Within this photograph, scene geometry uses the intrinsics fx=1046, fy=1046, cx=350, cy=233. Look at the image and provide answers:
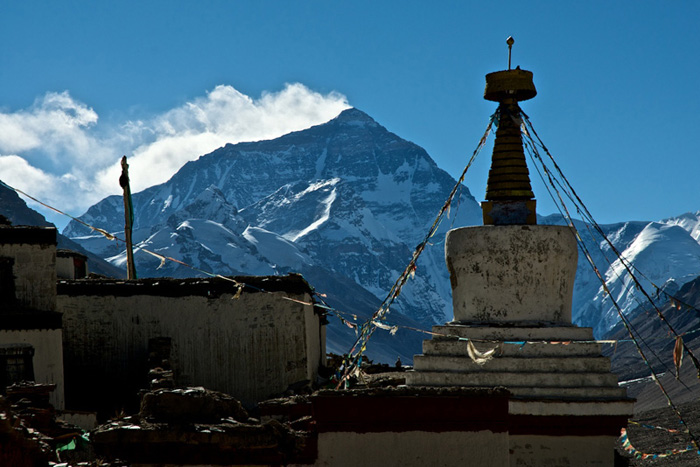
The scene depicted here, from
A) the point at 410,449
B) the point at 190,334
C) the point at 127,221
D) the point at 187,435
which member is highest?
the point at 127,221

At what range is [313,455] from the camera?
11445 millimetres

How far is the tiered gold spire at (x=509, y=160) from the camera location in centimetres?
1586

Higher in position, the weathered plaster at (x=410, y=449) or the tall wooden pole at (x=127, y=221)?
the tall wooden pole at (x=127, y=221)

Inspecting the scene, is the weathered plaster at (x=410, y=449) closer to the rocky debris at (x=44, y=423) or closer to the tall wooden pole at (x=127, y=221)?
the rocky debris at (x=44, y=423)

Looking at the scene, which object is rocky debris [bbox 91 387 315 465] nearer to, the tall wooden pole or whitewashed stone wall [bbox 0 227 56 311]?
whitewashed stone wall [bbox 0 227 56 311]

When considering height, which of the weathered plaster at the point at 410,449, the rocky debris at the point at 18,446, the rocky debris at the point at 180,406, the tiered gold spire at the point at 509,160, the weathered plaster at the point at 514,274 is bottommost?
the weathered plaster at the point at 410,449

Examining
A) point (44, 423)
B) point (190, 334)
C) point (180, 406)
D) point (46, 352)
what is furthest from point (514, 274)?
point (46, 352)

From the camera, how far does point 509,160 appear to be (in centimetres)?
1620

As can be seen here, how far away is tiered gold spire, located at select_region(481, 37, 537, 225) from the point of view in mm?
15859

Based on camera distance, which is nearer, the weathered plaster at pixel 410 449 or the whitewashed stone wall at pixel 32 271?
the weathered plaster at pixel 410 449

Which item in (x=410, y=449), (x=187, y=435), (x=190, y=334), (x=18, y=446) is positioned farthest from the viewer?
(x=190, y=334)

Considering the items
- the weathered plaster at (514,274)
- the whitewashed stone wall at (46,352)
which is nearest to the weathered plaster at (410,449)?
the weathered plaster at (514,274)

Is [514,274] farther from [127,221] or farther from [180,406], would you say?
[127,221]

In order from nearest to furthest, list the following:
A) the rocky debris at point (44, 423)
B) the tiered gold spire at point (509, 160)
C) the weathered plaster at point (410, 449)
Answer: the rocky debris at point (44, 423) < the weathered plaster at point (410, 449) < the tiered gold spire at point (509, 160)
